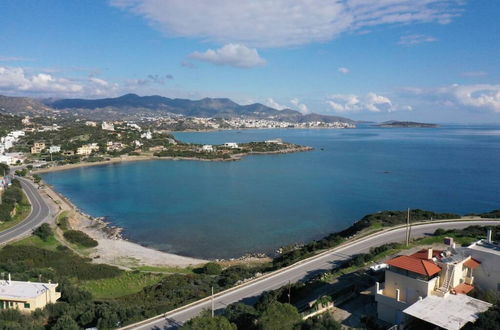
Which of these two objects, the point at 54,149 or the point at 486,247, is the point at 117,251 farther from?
the point at 54,149

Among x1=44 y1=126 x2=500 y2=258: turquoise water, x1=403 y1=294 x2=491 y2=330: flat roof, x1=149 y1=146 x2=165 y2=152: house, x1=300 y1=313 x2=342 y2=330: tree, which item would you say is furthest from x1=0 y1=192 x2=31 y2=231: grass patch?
x1=149 y1=146 x2=165 y2=152: house

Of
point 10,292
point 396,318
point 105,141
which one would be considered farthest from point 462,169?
point 105,141

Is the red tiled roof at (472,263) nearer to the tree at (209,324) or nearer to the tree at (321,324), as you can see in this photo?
the tree at (321,324)

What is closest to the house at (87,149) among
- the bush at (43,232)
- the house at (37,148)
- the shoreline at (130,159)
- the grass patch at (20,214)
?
the shoreline at (130,159)

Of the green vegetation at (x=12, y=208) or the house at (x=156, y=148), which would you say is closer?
the green vegetation at (x=12, y=208)

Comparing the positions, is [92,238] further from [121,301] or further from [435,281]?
[435,281]

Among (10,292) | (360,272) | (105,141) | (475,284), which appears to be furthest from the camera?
(105,141)

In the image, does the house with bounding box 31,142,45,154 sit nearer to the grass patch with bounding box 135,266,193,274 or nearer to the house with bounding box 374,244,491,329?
the grass patch with bounding box 135,266,193,274
